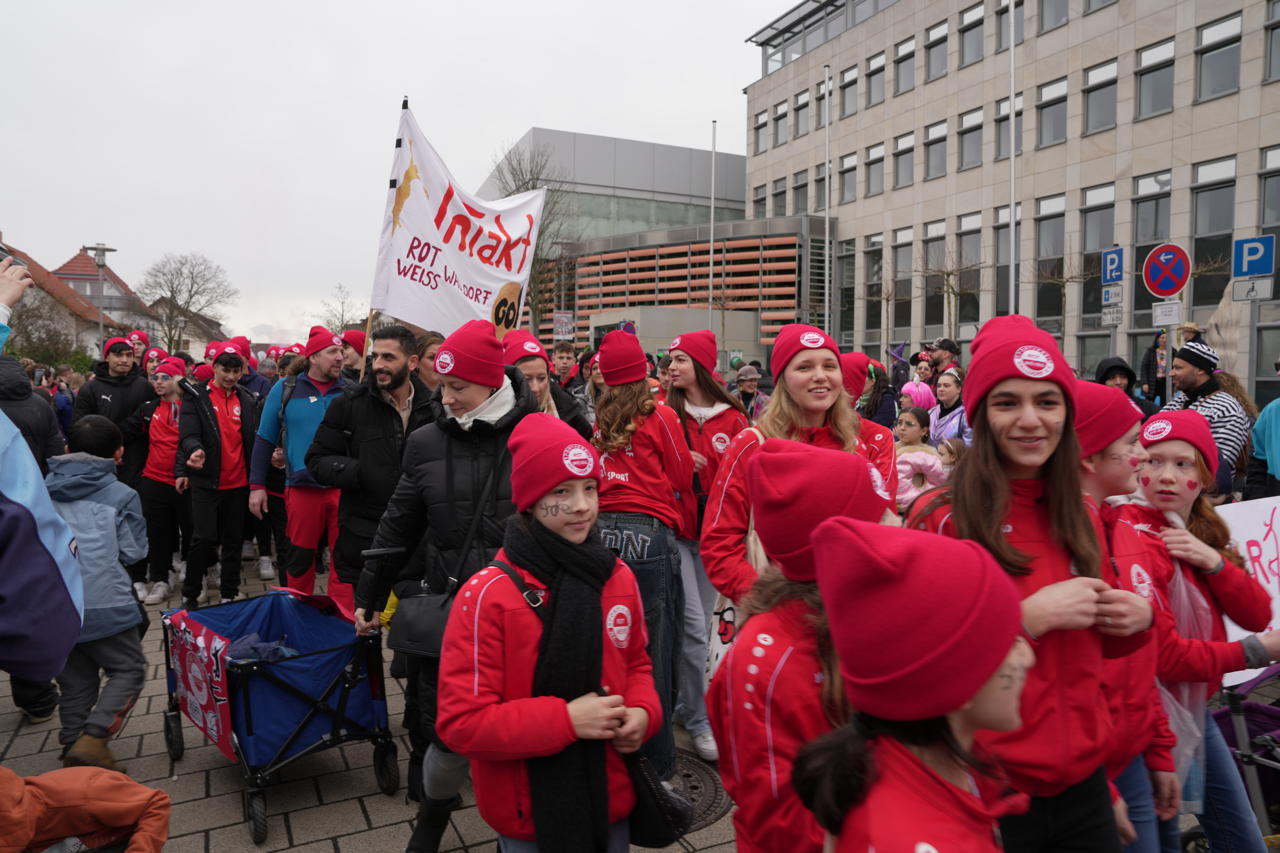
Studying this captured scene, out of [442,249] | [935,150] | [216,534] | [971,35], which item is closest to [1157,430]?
[442,249]

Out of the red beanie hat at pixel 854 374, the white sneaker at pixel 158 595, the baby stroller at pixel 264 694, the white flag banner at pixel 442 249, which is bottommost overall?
the white sneaker at pixel 158 595

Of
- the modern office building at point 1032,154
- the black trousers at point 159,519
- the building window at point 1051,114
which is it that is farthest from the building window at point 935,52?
the black trousers at point 159,519

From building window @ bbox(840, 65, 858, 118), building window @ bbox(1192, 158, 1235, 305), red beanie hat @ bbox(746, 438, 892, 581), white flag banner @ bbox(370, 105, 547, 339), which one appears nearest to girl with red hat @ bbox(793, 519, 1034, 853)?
red beanie hat @ bbox(746, 438, 892, 581)

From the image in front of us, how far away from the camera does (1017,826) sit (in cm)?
204

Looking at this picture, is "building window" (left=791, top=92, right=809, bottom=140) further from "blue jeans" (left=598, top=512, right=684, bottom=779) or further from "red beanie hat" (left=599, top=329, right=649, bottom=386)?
"blue jeans" (left=598, top=512, right=684, bottom=779)

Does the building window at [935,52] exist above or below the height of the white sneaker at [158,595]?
above

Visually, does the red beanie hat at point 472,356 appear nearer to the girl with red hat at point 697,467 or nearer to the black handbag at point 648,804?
the black handbag at point 648,804

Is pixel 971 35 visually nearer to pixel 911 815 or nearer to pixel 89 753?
pixel 89 753

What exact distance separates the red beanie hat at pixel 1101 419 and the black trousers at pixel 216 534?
667cm

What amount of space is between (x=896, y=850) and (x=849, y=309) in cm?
3882

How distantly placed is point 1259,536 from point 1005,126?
3082 centimetres

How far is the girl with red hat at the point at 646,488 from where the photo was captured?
400 centimetres

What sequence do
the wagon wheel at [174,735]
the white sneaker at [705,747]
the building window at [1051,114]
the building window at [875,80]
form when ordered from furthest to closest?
1. the building window at [875,80]
2. the building window at [1051,114]
3. the white sneaker at [705,747]
4. the wagon wheel at [174,735]

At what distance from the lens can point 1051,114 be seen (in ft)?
94.9
